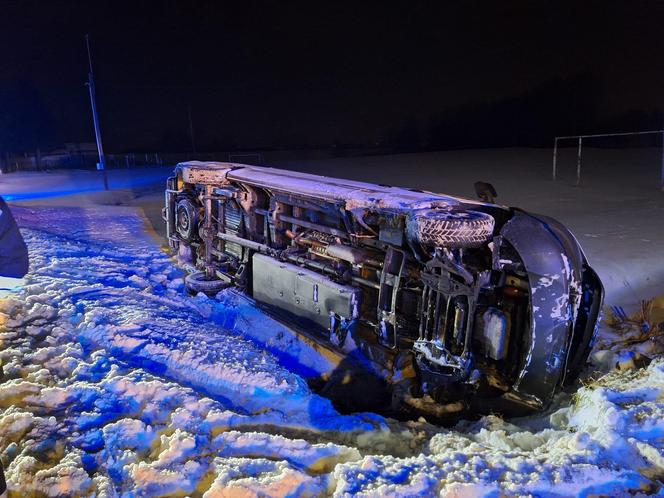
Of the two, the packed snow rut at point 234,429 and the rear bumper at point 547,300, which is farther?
the rear bumper at point 547,300

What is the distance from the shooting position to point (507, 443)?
333cm

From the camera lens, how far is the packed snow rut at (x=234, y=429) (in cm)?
275

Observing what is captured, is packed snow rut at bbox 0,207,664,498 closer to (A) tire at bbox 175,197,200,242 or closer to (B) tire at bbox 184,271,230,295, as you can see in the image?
(B) tire at bbox 184,271,230,295

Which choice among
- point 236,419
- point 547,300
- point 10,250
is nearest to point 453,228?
point 547,300

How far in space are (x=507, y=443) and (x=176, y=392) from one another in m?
2.36

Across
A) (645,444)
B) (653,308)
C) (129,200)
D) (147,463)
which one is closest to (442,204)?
(645,444)

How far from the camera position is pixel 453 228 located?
11.6ft

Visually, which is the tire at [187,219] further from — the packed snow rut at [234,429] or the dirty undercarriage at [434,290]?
the packed snow rut at [234,429]

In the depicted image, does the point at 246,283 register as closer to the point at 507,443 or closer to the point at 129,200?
the point at 507,443

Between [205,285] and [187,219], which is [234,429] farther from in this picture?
[187,219]

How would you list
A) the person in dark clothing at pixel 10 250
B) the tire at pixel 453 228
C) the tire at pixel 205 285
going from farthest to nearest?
the tire at pixel 205 285 → the person in dark clothing at pixel 10 250 → the tire at pixel 453 228

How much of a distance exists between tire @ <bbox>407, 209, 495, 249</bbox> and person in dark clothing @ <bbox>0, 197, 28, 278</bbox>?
351cm

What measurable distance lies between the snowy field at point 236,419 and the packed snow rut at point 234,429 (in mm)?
11

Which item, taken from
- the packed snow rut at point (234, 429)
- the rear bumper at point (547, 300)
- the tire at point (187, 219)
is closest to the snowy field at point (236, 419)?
the packed snow rut at point (234, 429)
